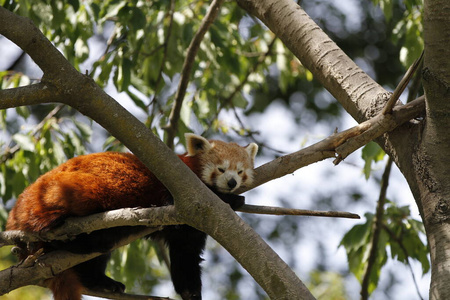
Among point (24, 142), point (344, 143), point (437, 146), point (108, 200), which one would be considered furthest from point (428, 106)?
point (24, 142)

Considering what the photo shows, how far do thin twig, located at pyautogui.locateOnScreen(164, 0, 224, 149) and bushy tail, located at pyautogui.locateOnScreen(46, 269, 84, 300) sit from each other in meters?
1.29

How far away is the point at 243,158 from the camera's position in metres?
3.69

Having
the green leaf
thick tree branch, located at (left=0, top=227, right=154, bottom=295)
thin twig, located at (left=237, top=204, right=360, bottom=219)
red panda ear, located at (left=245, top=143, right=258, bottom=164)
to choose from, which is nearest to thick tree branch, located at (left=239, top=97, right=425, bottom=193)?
thin twig, located at (left=237, top=204, right=360, bottom=219)

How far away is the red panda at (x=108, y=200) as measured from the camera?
113 inches

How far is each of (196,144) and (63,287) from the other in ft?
4.08

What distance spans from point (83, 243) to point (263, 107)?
21.8ft

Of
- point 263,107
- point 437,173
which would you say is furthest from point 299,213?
point 263,107

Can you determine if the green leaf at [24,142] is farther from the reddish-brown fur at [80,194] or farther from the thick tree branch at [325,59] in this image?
the thick tree branch at [325,59]

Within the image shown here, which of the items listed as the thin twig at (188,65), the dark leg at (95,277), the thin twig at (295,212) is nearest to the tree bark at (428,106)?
the thin twig at (295,212)

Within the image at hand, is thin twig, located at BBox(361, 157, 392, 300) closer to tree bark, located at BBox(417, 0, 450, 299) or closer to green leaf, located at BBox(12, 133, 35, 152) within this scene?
tree bark, located at BBox(417, 0, 450, 299)

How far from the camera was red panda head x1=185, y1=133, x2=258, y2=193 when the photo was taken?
331 cm

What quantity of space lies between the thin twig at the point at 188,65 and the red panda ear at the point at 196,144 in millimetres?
352

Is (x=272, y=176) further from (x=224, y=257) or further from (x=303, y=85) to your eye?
(x=303, y=85)

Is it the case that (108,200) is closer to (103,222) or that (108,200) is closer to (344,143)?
(103,222)
